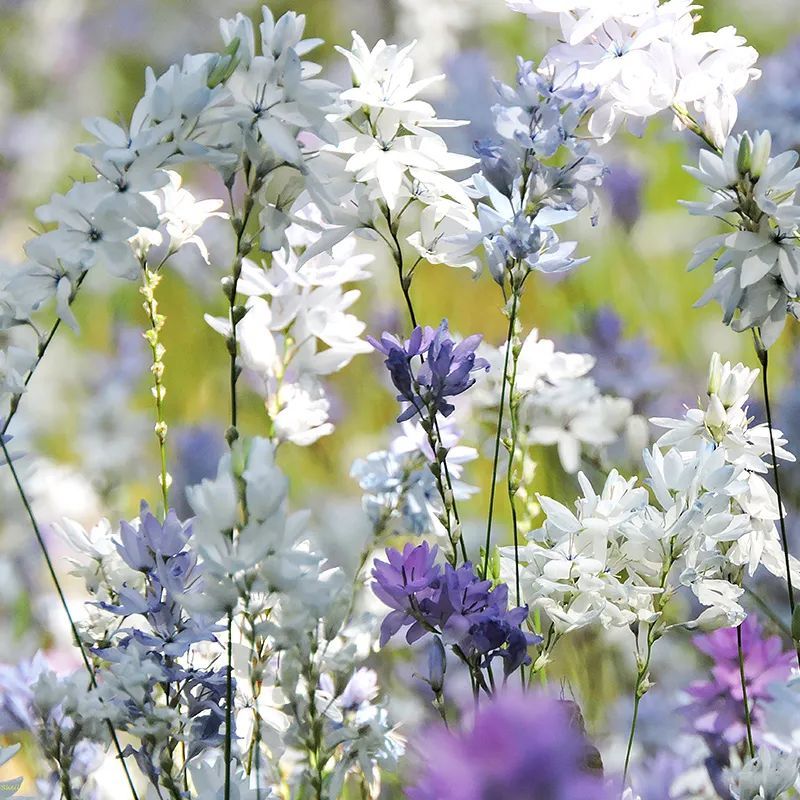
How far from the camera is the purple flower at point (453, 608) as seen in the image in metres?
0.32

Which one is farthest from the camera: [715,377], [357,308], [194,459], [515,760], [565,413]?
[357,308]

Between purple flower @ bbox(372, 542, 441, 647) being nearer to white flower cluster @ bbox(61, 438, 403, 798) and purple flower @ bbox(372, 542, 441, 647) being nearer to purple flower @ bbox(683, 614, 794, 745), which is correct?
white flower cluster @ bbox(61, 438, 403, 798)

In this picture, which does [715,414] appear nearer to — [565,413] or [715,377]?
[715,377]

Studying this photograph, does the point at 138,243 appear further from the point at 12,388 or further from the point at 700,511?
the point at 700,511

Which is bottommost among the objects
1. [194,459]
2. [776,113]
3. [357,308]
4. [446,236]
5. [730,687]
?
[730,687]

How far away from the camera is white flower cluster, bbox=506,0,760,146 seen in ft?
1.26

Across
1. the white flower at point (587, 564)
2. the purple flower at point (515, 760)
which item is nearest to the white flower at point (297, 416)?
the white flower at point (587, 564)

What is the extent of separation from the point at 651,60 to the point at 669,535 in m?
0.16

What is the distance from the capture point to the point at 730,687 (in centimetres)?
47

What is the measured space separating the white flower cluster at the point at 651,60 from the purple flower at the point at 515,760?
0.85 feet

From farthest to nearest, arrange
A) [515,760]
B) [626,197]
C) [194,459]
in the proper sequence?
[626,197] → [194,459] → [515,760]

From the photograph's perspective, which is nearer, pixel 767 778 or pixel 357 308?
pixel 767 778

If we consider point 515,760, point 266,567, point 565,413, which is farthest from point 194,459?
point 515,760

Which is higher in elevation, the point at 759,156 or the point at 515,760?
the point at 759,156
